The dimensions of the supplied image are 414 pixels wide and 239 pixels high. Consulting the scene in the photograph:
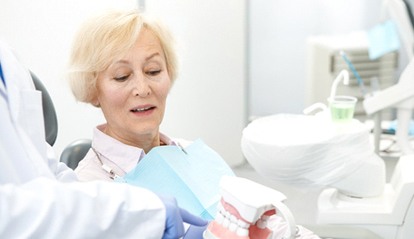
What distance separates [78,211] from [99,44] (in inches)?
24.1

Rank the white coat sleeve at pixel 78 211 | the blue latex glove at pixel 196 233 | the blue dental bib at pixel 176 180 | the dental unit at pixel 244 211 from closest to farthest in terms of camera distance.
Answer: the white coat sleeve at pixel 78 211, the dental unit at pixel 244 211, the blue latex glove at pixel 196 233, the blue dental bib at pixel 176 180

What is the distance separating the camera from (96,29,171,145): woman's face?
4.52 feet

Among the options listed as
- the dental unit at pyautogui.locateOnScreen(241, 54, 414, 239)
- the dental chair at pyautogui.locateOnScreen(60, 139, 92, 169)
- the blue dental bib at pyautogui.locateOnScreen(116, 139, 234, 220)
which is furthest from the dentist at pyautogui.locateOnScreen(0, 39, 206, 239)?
the dental unit at pyautogui.locateOnScreen(241, 54, 414, 239)

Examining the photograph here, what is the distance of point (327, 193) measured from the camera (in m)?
1.94

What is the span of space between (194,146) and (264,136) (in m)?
0.43

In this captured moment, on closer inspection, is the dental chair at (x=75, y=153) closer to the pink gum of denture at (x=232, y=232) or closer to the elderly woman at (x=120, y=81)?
the elderly woman at (x=120, y=81)

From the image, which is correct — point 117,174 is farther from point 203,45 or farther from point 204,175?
point 203,45

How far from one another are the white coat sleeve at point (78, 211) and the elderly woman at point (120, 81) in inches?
18.1

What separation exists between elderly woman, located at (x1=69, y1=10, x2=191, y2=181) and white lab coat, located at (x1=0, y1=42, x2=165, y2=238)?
36 centimetres

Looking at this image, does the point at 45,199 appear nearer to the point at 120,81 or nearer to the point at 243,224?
the point at 243,224

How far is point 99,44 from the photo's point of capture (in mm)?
1346

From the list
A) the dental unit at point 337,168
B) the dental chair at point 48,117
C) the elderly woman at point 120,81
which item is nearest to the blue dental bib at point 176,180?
the elderly woman at point 120,81

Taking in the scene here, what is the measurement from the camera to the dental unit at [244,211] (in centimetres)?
92

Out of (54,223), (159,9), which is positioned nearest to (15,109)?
(54,223)
